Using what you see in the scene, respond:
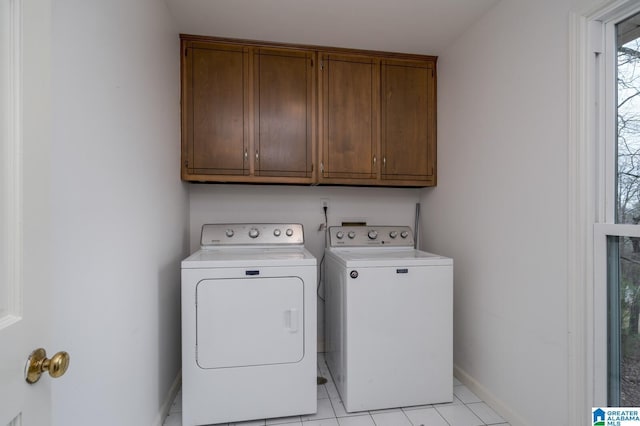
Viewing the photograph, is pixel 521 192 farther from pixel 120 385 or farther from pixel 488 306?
pixel 120 385

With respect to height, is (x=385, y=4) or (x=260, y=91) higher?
(x=385, y=4)

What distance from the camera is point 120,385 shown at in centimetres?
128

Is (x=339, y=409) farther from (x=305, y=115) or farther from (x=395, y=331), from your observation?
(x=305, y=115)

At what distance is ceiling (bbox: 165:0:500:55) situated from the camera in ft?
6.29

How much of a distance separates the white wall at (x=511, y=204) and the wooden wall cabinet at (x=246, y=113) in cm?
112

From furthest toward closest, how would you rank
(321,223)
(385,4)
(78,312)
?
(321,223), (385,4), (78,312)

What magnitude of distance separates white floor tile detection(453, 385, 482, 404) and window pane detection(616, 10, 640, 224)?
139 centimetres

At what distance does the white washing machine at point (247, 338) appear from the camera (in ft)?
5.72

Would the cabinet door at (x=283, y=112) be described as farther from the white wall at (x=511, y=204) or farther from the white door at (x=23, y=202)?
the white door at (x=23, y=202)

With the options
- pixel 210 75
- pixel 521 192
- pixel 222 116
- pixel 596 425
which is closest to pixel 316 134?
pixel 222 116

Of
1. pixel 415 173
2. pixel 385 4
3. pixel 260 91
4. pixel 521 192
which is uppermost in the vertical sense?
pixel 385 4

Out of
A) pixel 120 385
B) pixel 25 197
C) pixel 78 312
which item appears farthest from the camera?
pixel 120 385

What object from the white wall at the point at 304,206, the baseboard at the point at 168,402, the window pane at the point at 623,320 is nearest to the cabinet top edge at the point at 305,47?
the white wall at the point at 304,206

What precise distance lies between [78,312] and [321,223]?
1940mm
